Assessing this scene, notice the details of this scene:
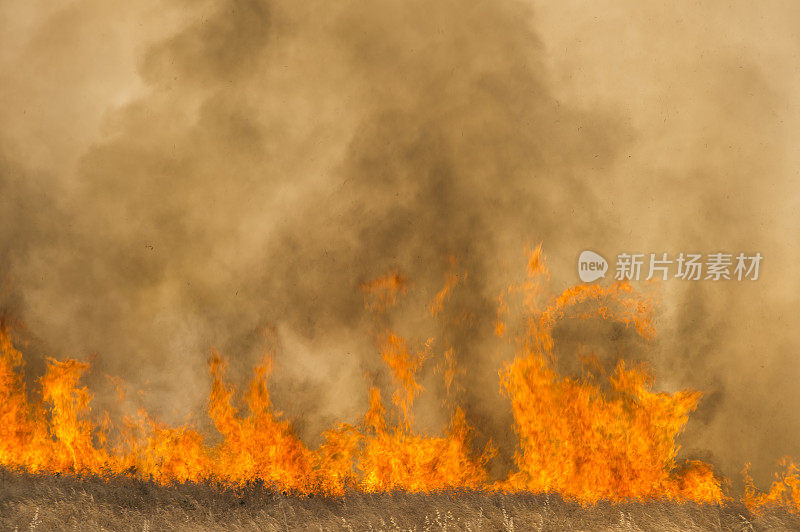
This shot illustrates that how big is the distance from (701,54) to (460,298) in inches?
106

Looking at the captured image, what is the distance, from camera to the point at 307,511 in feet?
14.4

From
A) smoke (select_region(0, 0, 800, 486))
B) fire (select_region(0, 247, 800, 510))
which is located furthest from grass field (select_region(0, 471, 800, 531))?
smoke (select_region(0, 0, 800, 486))

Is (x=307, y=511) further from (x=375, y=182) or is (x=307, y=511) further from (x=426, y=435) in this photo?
(x=375, y=182)

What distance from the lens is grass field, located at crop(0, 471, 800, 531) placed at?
420 centimetres

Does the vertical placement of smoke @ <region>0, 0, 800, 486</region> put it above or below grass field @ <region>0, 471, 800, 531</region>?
above

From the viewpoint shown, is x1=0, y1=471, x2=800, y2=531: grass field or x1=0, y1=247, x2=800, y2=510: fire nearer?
x1=0, y1=471, x2=800, y2=531: grass field

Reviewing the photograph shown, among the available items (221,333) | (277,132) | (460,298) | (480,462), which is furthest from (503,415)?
(277,132)

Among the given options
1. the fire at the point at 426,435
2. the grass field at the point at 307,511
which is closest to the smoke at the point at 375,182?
the fire at the point at 426,435

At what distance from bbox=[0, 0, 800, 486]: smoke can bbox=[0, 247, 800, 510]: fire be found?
133mm

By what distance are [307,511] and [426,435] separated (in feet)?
3.64

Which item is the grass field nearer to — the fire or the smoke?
the fire

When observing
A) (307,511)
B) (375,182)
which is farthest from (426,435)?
(375,182)

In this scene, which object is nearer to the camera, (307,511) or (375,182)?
(307,511)

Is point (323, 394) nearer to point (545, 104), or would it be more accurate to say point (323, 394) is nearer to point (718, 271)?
point (545, 104)
